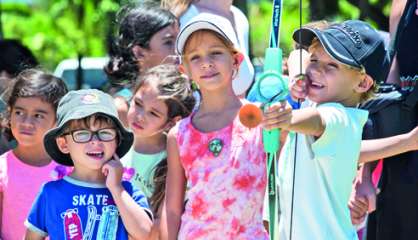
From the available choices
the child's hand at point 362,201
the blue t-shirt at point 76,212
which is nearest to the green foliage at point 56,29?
the child's hand at point 362,201

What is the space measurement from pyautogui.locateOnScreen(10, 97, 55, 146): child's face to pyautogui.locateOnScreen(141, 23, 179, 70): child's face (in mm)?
812

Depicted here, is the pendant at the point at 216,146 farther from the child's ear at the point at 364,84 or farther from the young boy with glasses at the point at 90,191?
the child's ear at the point at 364,84

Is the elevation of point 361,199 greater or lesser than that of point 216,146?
lesser

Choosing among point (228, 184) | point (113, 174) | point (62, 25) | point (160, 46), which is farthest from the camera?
point (62, 25)

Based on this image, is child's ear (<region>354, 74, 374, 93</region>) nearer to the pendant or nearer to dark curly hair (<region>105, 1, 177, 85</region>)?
the pendant

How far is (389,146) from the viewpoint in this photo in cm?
425

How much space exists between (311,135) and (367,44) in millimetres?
478

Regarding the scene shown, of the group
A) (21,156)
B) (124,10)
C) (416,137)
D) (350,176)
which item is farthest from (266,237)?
(124,10)

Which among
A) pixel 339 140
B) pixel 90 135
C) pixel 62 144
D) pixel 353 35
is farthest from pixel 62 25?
pixel 339 140

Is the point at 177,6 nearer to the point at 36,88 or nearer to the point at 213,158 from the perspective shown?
the point at 36,88

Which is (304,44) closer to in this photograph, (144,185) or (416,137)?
(416,137)

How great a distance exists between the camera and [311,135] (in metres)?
3.77

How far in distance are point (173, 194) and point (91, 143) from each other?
43cm

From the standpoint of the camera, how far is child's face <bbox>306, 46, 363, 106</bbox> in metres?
3.88
